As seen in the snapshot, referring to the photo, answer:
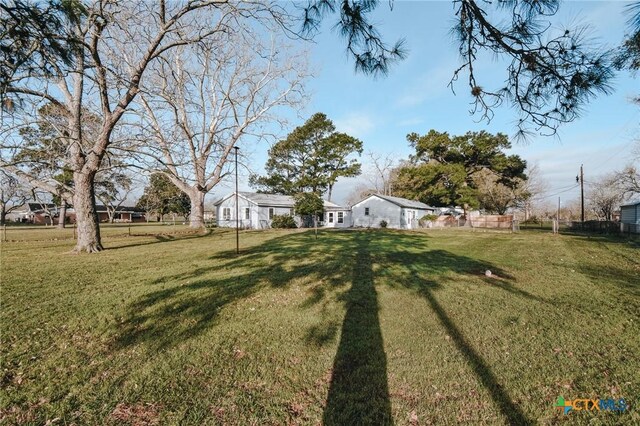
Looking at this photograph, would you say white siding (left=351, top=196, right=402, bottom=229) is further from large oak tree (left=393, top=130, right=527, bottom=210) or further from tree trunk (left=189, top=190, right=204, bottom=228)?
tree trunk (left=189, top=190, right=204, bottom=228)

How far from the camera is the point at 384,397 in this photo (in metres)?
2.83

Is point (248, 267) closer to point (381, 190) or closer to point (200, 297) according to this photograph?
point (200, 297)

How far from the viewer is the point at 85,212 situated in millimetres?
11438

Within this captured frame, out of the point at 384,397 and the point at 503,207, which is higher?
the point at 503,207

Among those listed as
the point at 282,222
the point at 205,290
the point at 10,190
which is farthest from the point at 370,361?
the point at 10,190

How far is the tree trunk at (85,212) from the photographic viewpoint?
11289mm

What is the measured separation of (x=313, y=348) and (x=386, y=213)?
1181 inches

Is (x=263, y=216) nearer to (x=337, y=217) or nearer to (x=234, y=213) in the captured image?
(x=234, y=213)

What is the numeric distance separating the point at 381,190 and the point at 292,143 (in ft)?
59.7

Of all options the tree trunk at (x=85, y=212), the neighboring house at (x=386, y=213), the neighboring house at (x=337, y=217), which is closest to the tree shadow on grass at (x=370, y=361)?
the tree trunk at (x=85, y=212)

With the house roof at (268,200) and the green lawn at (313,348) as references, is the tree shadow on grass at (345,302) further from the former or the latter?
the house roof at (268,200)

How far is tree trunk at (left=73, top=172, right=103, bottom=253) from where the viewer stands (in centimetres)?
1129

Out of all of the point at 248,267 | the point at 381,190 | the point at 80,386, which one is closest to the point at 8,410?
the point at 80,386

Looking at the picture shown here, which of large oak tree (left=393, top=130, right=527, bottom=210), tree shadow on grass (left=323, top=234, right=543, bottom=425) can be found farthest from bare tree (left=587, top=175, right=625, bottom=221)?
tree shadow on grass (left=323, top=234, right=543, bottom=425)
